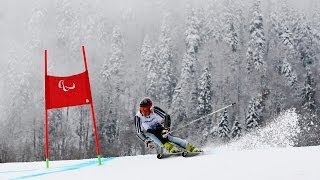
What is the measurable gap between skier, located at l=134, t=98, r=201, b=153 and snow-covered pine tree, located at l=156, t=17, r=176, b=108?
8852 cm

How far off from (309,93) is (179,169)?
91936mm

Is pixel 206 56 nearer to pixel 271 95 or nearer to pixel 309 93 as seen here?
pixel 271 95

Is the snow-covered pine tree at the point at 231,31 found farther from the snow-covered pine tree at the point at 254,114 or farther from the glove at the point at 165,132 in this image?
the glove at the point at 165,132

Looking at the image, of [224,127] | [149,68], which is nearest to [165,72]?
[149,68]

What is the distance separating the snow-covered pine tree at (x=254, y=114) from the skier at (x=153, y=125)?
3036 inches

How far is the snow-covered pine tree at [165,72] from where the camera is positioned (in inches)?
4048

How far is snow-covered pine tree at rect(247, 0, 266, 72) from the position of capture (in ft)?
343

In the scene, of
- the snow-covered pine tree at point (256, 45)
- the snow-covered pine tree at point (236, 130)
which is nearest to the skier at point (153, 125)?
the snow-covered pine tree at point (236, 130)

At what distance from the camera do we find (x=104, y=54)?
4744 inches

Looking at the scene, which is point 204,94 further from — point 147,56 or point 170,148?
point 170,148

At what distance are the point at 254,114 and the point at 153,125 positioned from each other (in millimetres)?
78712

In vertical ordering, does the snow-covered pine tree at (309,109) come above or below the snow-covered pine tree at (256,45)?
below

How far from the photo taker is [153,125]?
42.3 ft

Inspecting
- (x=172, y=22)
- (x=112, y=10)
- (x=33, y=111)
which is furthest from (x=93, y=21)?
(x=33, y=111)
